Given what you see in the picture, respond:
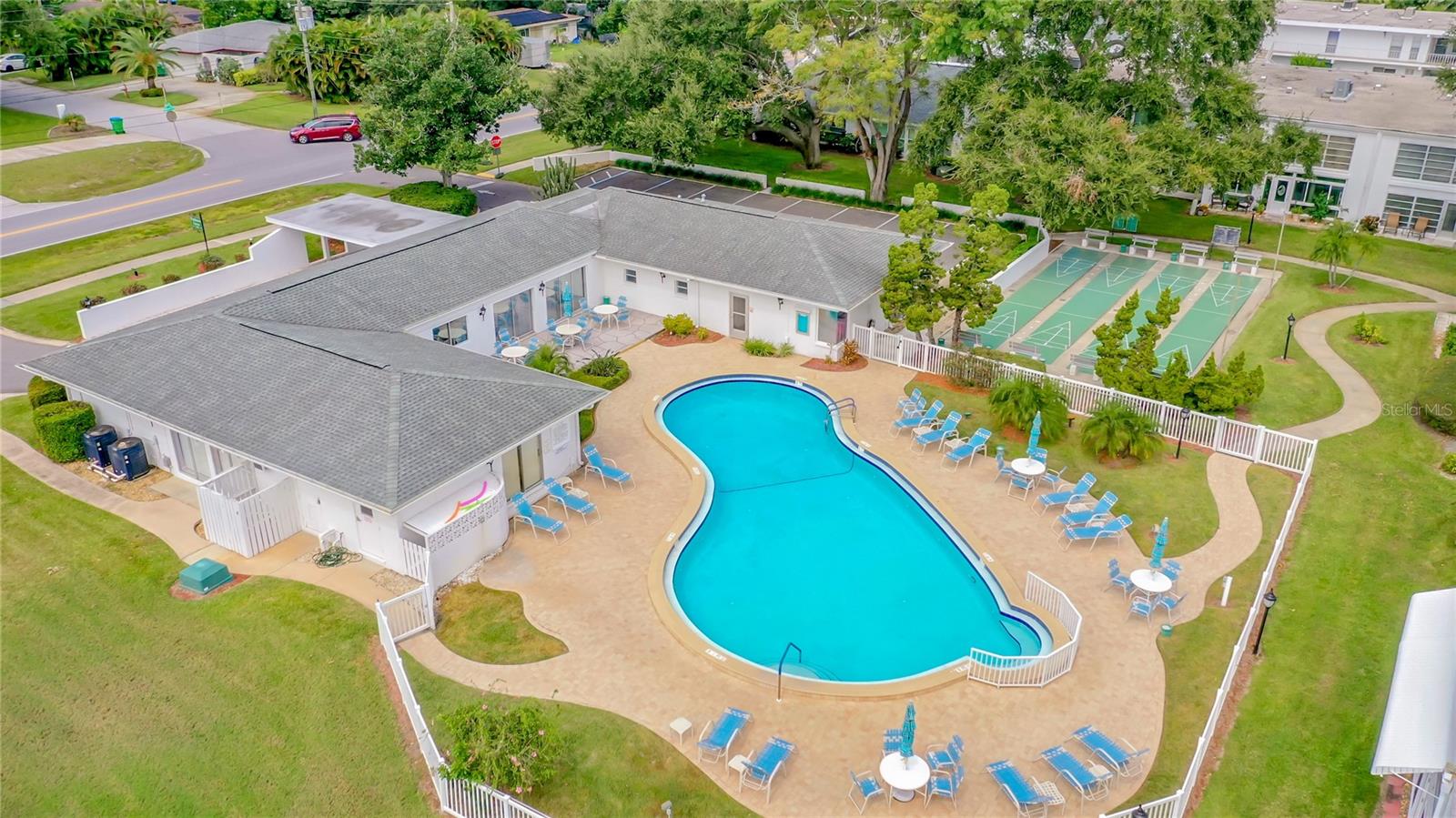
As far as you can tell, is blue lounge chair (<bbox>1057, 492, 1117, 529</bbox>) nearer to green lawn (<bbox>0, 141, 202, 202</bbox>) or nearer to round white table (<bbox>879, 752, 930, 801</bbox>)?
round white table (<bbox>879, 752, 930, 801</bbox>)

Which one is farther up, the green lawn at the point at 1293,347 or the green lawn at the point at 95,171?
the green lawn at the point at 95,171

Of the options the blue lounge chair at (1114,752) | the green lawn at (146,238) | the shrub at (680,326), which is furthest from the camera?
the green lawn at (146,238)

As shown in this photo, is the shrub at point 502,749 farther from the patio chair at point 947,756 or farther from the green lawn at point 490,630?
the patio chair at point 947,756

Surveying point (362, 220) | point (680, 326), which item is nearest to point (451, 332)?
point (680, 326)

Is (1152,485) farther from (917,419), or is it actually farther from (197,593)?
(197,593)

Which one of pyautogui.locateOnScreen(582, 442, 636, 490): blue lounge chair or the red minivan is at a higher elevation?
the red minivan

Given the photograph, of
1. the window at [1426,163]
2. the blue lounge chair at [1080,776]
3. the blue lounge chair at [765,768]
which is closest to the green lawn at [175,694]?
the blue lounge chair at [765,768]

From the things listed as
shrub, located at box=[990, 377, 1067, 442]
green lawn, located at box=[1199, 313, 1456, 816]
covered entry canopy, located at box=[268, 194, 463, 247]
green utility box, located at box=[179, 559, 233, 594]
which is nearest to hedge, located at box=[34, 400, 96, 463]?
green utility box, located at box=[179, 559, 233, 594]
